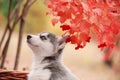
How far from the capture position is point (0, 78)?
2.59 metres

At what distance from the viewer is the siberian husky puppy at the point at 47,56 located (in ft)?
7.70

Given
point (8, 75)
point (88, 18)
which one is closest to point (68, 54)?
point (8, 75)

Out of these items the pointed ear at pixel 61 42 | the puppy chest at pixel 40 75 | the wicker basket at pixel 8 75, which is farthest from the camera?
the wicker basket at pixel 8 75

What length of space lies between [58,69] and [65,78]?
77mm

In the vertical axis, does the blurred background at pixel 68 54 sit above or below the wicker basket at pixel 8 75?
above

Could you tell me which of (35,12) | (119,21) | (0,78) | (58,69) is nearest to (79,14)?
(119,21)

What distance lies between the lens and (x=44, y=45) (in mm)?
2443

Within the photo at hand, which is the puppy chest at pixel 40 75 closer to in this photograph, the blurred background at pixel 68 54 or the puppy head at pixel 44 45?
the puppy head at pixel 44 45

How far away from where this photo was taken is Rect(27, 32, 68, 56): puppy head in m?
2.43

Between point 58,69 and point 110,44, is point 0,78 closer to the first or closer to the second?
point 58,69

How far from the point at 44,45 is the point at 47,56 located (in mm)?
67

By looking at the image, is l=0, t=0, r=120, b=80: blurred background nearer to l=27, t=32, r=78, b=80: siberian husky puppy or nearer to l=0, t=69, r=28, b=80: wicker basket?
l=0, t=69, r=28, b=80: wicker basket

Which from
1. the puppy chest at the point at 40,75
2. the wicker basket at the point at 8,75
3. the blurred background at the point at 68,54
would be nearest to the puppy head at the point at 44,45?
the puppy chest at the point at 40,75

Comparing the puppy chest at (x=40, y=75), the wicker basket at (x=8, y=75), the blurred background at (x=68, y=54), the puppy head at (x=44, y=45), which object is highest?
Answer: the blurred background at (x=68, y=54)
